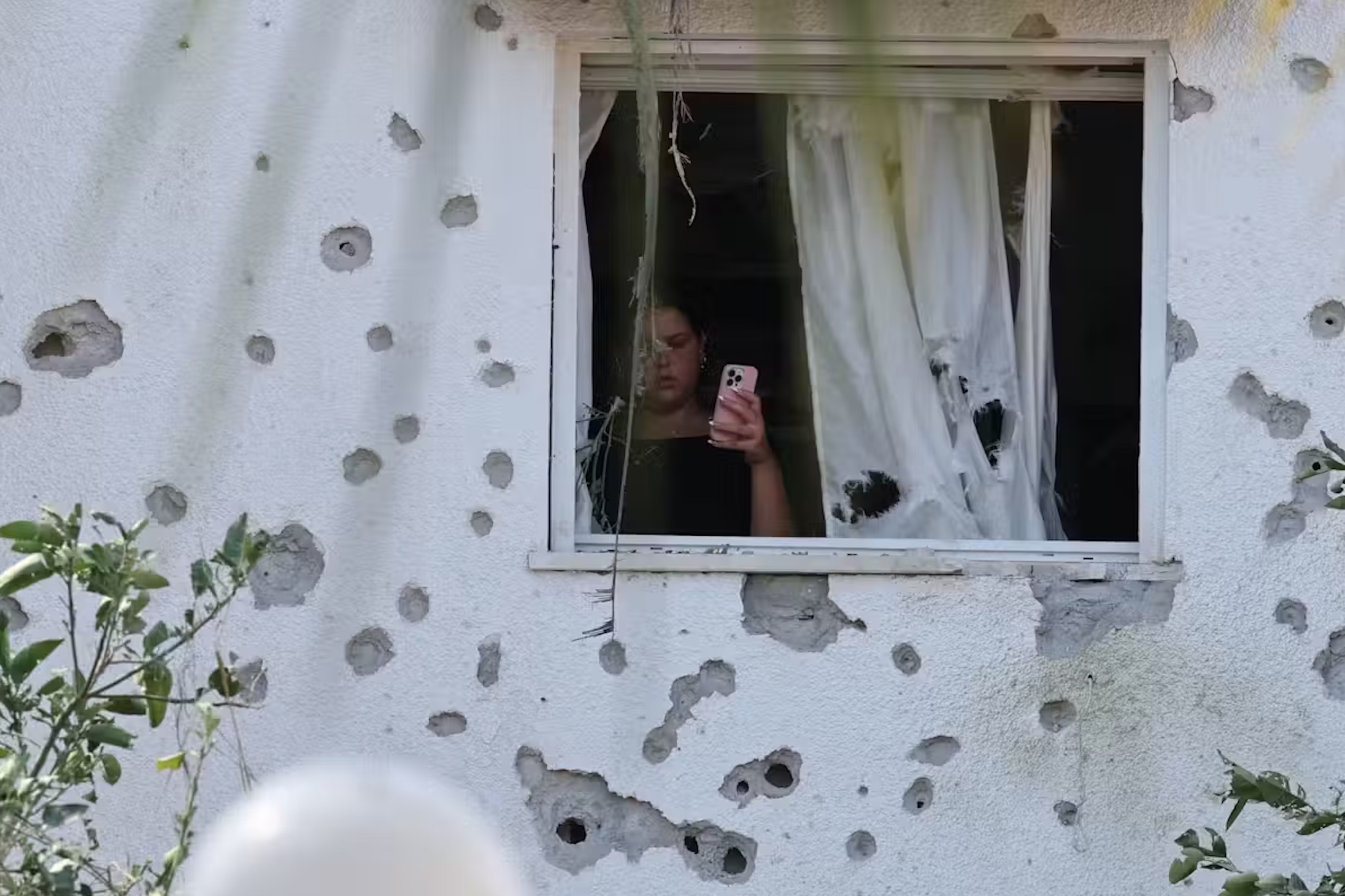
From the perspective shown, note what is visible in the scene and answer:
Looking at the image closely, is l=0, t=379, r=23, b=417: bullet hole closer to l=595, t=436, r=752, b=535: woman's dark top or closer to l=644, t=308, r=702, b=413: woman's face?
l=595, t=436, r=752, b=535: woman's dark top

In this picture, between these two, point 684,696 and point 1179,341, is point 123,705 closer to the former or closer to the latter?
point 684,696

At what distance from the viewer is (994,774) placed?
3.87 m

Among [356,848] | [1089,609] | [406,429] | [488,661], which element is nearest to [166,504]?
[406,429]

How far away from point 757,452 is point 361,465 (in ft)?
3.08

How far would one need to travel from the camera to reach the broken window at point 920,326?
4094 mm

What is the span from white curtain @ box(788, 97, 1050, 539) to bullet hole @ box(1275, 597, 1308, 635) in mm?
559

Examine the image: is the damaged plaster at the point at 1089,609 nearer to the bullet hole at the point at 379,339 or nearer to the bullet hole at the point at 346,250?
the bullet hole at the point at 379,339

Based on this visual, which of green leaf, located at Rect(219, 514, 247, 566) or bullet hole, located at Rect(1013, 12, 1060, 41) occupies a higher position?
bullet hole, located at Rect(1013, 12, 1060, 41)

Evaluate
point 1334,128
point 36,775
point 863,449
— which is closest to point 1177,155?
point 1334,128

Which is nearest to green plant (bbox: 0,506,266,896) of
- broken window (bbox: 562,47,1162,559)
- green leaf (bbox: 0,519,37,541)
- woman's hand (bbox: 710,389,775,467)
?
green leaf (bbox: 0,519,37,541)

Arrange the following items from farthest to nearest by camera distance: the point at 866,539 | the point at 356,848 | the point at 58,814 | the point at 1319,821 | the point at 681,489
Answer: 1. the point at 681,489
2. the point at 866,539
3. the point at 1319,821
4. the point at 58,814
5. the point at 356,848

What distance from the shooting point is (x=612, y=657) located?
388 centimetres

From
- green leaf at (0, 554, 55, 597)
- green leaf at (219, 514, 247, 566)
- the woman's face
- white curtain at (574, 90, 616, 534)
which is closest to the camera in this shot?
green leaf at (0, 554, 55, 597)

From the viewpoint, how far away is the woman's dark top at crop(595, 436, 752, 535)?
4.15 m
